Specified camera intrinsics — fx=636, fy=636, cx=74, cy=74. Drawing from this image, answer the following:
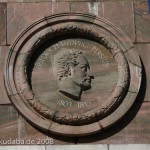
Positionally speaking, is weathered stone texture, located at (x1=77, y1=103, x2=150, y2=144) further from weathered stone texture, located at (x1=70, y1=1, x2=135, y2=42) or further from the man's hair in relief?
weathered stone texture, located at (x1=70, y1=1, x2=135, y2=42)

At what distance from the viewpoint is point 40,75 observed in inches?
469

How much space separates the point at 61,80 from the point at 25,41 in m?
1.05

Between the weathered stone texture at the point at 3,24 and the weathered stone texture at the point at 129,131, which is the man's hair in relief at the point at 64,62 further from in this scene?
the weathered stone texture at the point at 129,131

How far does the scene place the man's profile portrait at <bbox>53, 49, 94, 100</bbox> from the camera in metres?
11.7

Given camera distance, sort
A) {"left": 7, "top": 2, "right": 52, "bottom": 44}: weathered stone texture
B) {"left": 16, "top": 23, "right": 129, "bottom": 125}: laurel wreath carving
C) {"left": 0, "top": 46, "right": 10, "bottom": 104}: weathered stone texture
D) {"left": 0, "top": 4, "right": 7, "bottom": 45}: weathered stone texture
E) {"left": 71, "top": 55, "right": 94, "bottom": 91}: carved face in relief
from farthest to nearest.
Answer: {"left": 7, "top": 2, "right": 52, "bottom": 44}: weathered stone texture → {"left": 0, "top": 4, "right": 7, "bottom": 45}: weathered stone texture → {"left": 71, "top": 55, "right": 94, "bottom": 91}: carved face in relief → {"left": 0, "top": 46, "right": 10, "bottom": 104}: weathered stone texture → {"left": 16, "top": 23, "right": 129, "bottom": 125}: laurel wreath carving

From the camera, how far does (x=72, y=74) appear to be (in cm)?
1188

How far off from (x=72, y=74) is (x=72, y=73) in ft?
0.06

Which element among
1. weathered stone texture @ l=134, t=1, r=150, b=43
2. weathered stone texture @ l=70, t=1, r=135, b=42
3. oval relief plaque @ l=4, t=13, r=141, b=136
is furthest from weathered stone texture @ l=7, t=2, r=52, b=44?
weathered stone texture @ l=134, t=1, r=150, b=43

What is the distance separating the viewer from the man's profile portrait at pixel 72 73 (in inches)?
462

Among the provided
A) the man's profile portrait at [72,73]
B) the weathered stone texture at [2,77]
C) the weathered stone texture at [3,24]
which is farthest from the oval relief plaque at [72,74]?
the weathered stone texture at [3,24]

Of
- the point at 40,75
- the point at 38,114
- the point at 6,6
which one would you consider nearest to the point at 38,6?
the point at 6,6

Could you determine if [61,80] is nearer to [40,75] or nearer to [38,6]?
[40,75]

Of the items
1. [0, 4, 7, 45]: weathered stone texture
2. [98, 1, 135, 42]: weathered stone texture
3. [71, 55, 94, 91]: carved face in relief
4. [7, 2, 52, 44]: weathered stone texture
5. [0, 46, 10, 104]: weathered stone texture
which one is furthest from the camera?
[98, 1, 135, 42]: weathered stone texture

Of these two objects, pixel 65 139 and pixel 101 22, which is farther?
pixel 101 22
